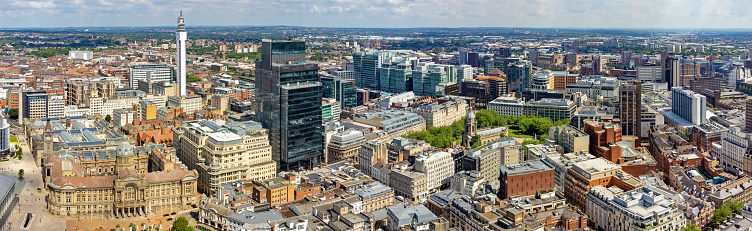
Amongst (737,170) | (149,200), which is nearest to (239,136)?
(149,200)

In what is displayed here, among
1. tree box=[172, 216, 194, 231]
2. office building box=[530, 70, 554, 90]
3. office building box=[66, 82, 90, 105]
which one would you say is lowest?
tree box=[172, 216, 194, 231]

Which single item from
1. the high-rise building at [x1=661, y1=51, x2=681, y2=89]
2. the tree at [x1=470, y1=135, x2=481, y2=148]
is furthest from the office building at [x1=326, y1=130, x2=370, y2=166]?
the high-rise building at [x1=661, y1=51, x2=681, y2=89]

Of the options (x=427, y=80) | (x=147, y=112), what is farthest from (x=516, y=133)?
(x=147, y=112)

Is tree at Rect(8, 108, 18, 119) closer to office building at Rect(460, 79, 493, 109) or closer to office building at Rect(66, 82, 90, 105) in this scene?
office building at Rect(66, 82, 90, 105)

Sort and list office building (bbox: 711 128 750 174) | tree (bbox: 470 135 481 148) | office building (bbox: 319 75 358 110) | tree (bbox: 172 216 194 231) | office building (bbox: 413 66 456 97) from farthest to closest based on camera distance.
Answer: office building (bbox: 413 66 456 97), office building (bbox: 319 75 358 110), tree (bbox: 470 135 481 148), office building (bbox: 711 128 750 174), tree (bbox: 172 216 194 231)

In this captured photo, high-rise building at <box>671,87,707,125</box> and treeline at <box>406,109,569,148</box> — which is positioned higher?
high-rise building at <box>671,87,707,125</box>
